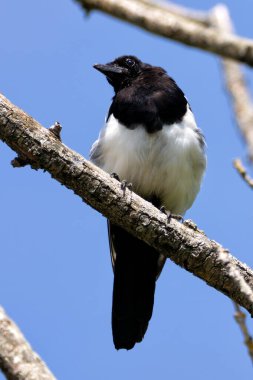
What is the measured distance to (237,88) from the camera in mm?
2410

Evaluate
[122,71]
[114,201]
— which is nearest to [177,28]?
[114,201]

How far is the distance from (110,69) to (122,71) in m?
0.13

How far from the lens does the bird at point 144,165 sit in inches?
239

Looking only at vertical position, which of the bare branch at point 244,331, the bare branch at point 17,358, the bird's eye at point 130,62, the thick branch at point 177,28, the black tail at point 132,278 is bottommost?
the bare branch at point 17,358

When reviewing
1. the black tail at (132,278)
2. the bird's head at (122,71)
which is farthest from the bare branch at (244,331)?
the bird's head at (122,71)

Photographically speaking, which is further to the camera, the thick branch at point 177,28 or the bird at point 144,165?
the bird at point 144,165

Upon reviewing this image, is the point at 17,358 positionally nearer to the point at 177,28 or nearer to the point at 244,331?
the point at 244,331

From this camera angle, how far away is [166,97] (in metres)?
6.32

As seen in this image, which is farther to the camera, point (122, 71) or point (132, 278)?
point (122, 71)

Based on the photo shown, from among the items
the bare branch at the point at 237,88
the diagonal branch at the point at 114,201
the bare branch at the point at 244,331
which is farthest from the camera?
the diagonal branch at the point at 114,201

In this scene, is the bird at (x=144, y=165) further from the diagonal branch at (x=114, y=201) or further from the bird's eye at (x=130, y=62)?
the diagonal branch at (x=114, y=201)

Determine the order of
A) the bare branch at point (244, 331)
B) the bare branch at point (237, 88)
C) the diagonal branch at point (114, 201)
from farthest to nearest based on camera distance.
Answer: the diagonal branch at point (114, 201) → the bare branch at point (237, 88) → the bare branch at point (244, 331)

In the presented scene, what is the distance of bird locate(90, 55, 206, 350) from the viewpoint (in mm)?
6070

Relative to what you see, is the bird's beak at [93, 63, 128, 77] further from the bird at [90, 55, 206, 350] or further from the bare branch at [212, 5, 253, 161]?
the bare branch at [212, 5, 253, 161]
